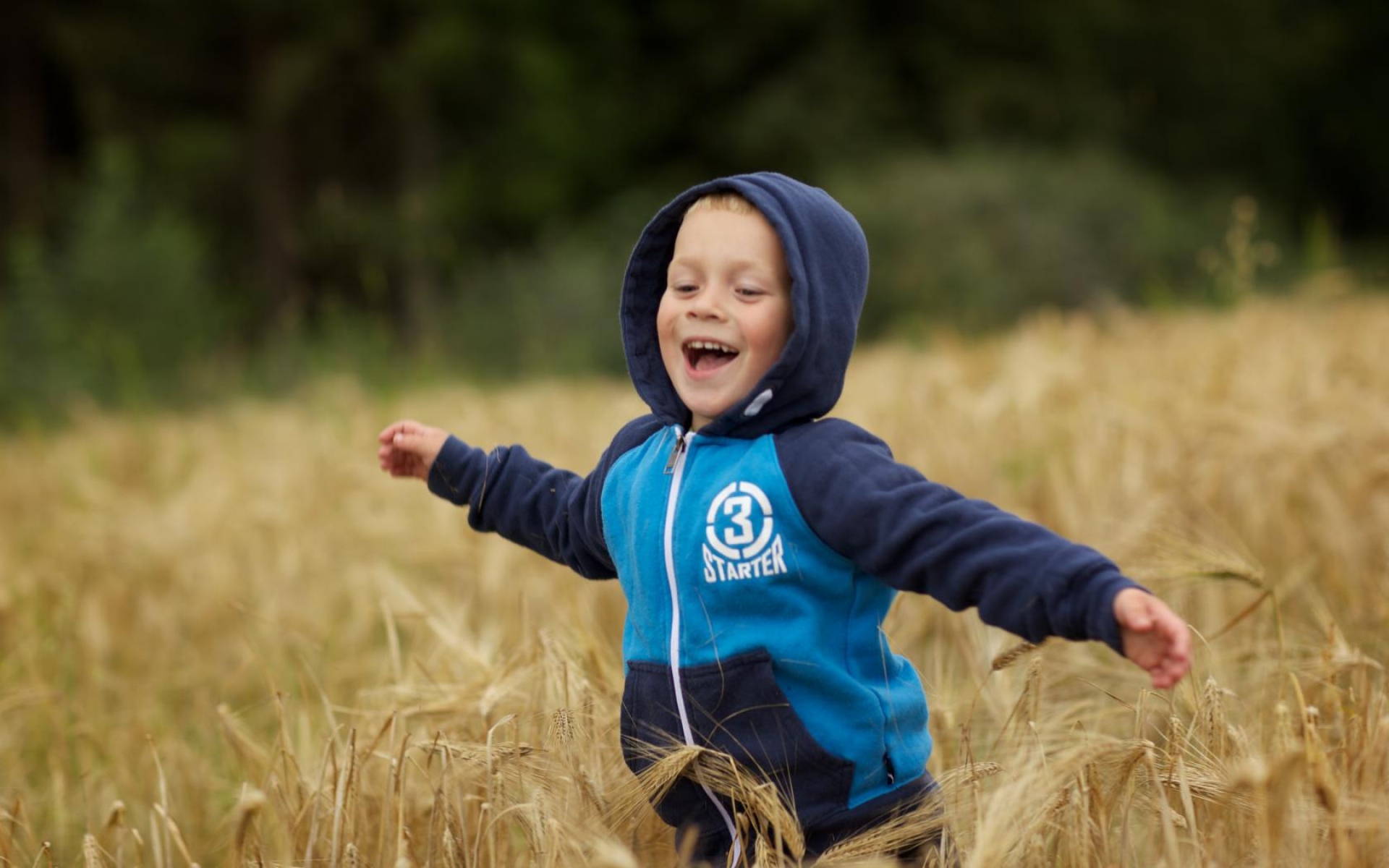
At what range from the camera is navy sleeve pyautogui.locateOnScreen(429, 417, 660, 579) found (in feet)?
5.74

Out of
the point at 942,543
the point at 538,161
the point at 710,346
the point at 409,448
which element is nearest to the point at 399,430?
the point at 409,448

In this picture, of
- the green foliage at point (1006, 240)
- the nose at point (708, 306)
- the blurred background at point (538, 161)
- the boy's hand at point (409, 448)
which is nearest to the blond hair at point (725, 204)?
the nose at point (708, 306)

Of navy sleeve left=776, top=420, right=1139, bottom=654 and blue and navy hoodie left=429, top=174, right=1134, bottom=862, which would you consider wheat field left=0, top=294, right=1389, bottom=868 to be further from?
navy sleeve left=776, top=420, right=1139, bottom=654

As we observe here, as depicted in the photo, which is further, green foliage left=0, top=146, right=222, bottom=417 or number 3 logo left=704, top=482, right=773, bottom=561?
green foliage left=0, top=146, right=222, bottom=417

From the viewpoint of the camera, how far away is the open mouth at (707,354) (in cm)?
158

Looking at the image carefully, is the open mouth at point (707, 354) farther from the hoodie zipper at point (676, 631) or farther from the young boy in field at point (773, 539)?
the hoodie zipper at point (676, 631)

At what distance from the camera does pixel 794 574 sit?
4.86 feet

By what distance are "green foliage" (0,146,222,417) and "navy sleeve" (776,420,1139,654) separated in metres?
8.45

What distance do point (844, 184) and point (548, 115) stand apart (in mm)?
4509

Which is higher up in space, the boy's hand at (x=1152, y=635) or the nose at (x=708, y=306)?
the nose at (x=708, y=306)

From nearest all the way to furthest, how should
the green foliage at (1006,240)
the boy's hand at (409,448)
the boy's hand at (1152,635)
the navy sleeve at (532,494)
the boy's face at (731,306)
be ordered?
the boy's hand at (1152,635) < the boy's face at (731,306) < the navy sleeve at (532,494) < the boy's hand at (409,448) < the green foliage at (1006,240)

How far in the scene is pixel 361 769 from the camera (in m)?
1.72

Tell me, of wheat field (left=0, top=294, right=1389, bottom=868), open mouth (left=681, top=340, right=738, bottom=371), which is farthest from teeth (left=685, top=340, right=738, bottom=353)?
wheat field (left=0, top=294, right=1389, bottom=868)

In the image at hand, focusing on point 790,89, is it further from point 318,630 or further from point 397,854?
point 397,854
